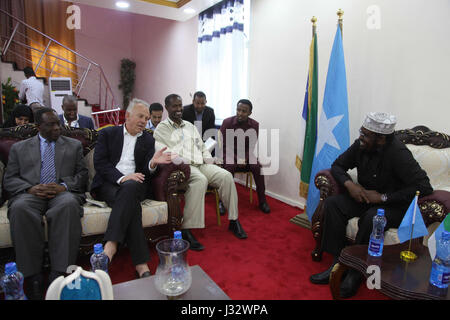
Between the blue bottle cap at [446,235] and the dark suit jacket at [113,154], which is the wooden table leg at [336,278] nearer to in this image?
the blue bottle cap at [446,235]

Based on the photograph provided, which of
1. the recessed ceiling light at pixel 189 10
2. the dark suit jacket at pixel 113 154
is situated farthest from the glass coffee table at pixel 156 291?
the recessed ceiling light at pixel 189 10

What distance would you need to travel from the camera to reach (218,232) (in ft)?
9.82

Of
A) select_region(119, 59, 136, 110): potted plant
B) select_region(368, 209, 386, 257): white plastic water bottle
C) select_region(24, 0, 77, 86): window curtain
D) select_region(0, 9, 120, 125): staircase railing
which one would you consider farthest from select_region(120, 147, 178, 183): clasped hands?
select_region(119, 59, 136, 110): potted plant

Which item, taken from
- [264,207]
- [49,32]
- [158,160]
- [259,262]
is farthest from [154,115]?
[49,32]

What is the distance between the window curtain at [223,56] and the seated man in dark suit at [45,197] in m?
2.77

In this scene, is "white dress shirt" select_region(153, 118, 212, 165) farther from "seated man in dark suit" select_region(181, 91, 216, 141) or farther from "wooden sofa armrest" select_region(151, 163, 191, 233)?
"seated man in dark suit" select_region(181, 91, 216, 141)

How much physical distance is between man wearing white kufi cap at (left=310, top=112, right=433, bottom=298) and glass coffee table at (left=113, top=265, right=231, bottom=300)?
1050mm

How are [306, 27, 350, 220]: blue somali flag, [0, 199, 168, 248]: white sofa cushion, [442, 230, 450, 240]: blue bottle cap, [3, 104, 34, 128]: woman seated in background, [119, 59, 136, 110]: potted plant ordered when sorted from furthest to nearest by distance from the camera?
[119, 59, 136, 110]: potted plant → [3, 104, 34, 128]: woman seated in background → [306, 27, 350, 220]: blue somali flag → [0, 199, 168, 248]: white sofa cushion → [442, 230, 450, 240]: blue bottle cap

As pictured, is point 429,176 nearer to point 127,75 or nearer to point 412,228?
point 412,228

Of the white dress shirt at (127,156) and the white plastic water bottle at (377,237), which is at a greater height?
the white dress shirt at (127,156)

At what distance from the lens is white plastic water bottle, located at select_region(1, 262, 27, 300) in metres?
1.02

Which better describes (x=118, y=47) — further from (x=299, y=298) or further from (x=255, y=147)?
(x=299, y=298)

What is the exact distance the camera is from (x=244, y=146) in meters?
3.83

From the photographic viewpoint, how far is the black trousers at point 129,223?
2041mm
